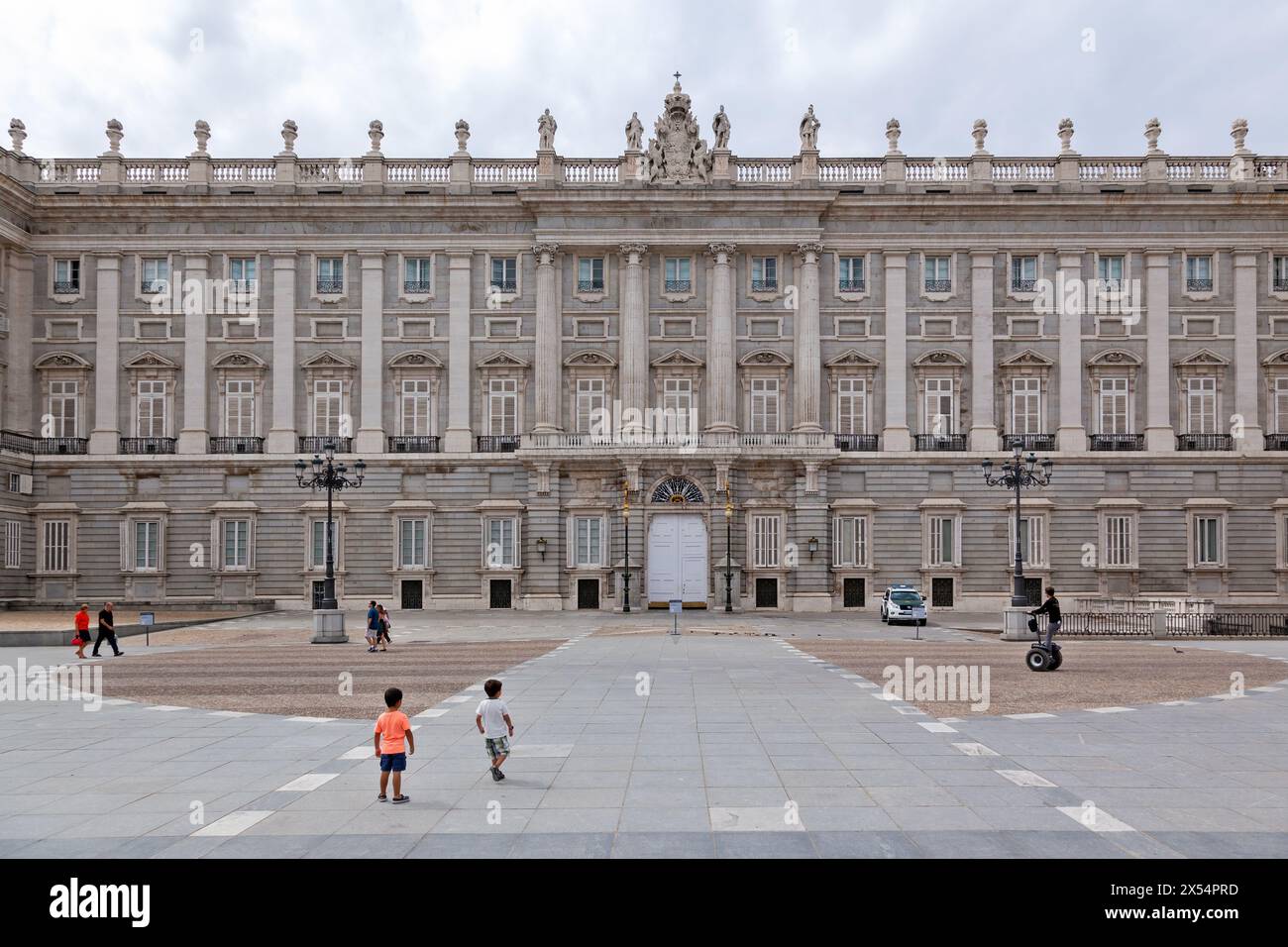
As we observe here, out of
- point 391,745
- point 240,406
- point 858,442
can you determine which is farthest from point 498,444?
point 391,745

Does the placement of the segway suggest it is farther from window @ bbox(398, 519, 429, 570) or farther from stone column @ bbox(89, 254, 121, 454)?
stone column @ bbox(89, 254, 121, 454)

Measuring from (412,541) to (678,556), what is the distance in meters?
13.4

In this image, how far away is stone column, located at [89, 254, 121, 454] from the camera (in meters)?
52.1

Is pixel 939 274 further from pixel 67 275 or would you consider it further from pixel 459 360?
pixel 67 275

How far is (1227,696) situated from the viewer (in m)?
19.8

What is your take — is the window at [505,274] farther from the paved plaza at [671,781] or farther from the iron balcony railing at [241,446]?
the paved plaza at [671,781]

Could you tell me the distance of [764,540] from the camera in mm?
52062

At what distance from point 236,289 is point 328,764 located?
147 ft

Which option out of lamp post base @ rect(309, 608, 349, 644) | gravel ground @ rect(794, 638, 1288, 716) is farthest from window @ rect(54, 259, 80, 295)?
gravel ground @ rect(794, 638, 1288, 716)

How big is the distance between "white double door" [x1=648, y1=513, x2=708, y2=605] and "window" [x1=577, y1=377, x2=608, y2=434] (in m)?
5.75

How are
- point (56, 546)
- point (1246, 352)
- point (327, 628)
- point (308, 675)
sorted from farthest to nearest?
1. point (1246, 352)
2. point (56, 546)
3. point (327, 628)
4. point (308, 675)

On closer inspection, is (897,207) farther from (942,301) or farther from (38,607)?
(38,607)

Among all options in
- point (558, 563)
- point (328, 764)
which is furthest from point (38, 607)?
point (328, 764)
